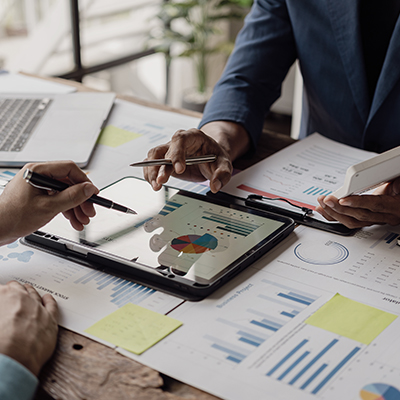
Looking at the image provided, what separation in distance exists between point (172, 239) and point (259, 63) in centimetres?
74

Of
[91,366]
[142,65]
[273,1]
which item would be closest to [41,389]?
[91,366]

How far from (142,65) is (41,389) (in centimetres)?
356

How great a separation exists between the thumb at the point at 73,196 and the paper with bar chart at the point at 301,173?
13.3 inches

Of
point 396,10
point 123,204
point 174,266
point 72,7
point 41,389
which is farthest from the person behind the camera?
point 72,7

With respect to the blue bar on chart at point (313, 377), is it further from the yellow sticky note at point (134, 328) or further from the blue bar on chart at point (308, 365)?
the yellow sticky note at point (134, 328)

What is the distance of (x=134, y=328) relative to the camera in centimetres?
64

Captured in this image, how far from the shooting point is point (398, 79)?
1217 mm

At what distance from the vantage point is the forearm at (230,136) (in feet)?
3.76

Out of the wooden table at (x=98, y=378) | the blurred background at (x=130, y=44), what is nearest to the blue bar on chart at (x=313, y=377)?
the wooden table at (x=98, y=378)

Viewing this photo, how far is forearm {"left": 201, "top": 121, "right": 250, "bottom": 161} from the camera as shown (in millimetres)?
1145

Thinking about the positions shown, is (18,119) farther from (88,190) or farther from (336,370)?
(336,370)

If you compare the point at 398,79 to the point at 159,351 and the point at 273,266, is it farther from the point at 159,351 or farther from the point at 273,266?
the point at 159,351

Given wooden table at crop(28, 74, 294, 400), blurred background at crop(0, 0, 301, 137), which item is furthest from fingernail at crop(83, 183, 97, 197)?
blurred background at crop(0, 0, 301, 137)

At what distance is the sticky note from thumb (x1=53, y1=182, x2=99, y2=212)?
1.24 feet
